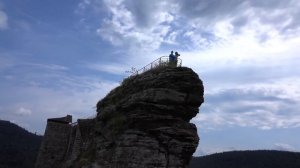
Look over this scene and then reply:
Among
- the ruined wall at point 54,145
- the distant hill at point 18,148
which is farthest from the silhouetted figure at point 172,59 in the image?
the distant hill at point 18,148

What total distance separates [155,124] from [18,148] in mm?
146402

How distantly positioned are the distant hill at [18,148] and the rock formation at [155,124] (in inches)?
3993

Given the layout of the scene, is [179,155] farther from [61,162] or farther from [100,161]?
[61,162]

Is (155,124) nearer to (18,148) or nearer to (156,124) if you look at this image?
(156,124)

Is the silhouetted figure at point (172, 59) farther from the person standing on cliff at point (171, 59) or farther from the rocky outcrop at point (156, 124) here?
the rocky outcrop at point (156, 124)

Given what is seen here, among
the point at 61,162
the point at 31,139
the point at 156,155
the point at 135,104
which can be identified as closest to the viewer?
the point at 156,155

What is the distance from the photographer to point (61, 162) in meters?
39.8

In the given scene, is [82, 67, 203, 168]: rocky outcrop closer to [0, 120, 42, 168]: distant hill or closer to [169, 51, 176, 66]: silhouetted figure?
[169, 51, 176, 66]: silhouetted figure

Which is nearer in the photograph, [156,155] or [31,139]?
[156,155]

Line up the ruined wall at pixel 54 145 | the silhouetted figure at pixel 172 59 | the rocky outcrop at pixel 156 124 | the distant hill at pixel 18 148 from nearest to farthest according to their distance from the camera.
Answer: the rocky outcrop at pixel 156 124, the silhouetted figure at pixel 172 59, the ruined wall at pixel 54 145, the distant hill at pixel 18 148

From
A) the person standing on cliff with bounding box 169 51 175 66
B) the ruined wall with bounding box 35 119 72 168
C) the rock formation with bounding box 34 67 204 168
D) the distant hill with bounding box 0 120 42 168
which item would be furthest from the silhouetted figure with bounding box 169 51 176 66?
the distant hill with bounding box 0 120 42 168

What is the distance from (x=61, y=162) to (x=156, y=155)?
18.1 meters

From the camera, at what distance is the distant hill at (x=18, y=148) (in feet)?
445

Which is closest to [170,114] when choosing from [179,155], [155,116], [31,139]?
[155,116]
